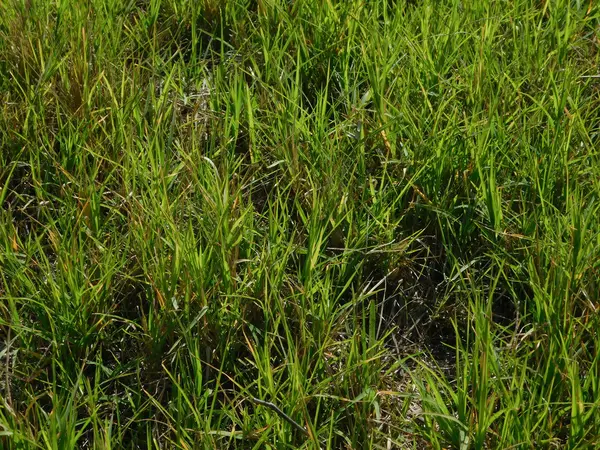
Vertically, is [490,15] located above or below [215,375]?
above

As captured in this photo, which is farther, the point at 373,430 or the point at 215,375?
the point at 215,375

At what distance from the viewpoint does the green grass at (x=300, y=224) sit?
1.71 meters

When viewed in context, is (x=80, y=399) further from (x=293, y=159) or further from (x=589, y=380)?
(x=589, y=380)

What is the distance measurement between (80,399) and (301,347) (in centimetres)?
44

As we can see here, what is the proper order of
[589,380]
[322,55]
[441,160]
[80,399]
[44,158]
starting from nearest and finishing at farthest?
[589,380]
[80,399]
[441,160]
[44,158]
[322,55]

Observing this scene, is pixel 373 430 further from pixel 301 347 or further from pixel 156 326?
pixel 156 326

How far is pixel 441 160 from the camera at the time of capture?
6.89 ft

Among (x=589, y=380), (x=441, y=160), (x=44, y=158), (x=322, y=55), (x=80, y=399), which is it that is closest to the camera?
(x=589, y=380)

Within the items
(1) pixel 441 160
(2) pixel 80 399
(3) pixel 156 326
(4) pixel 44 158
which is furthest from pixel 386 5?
(2) pixel 80 399

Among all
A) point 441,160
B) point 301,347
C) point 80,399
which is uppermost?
point 441,160

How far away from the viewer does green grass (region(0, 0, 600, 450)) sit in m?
1.71

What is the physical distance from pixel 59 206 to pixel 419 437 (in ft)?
3.33

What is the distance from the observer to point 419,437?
173 centimetres

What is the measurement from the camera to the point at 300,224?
6.89 feet
